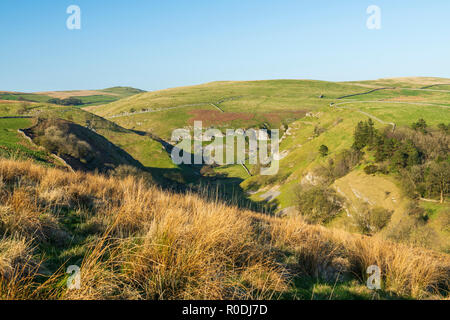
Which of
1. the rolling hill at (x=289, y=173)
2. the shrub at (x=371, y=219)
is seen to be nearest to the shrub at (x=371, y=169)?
the rolling hill at (x=289, y=173)

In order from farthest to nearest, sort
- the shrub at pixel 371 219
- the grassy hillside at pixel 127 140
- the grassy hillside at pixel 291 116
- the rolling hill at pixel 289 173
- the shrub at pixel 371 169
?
the grassy hillside at pixel 291 116, the grassy hillside at pixel 127 140, the shrub at pixel 371 169, the shrub at pixel 371 219, the rolling hill at pixel 289 173

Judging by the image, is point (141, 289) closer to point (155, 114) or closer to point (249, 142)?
point (249, 142)

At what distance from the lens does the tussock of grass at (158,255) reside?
372cm

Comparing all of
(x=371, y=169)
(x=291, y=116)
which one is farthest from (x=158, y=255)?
(x=291, y=116)

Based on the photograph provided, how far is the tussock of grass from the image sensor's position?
3725 mm

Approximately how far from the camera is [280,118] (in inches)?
5335

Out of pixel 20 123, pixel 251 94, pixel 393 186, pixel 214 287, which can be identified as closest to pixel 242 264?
pixel 214 287

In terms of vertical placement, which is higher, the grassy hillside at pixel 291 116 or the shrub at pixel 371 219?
the grassy hillside at pixel 291 116

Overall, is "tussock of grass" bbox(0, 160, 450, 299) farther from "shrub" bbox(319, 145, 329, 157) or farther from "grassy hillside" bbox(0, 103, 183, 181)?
"shrub" bbox(319, 145, 329, 157)

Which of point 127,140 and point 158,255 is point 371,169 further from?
point 158,255

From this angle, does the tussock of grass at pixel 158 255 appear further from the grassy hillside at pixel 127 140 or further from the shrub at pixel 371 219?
the grassy hillside at pixel 127 140

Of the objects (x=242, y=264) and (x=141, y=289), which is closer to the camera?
(x=141, y=289)

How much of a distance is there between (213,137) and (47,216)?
115 meters

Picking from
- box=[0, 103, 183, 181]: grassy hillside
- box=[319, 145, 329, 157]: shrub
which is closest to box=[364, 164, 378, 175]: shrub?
box=[319, 145, 329, 157]: shrub
